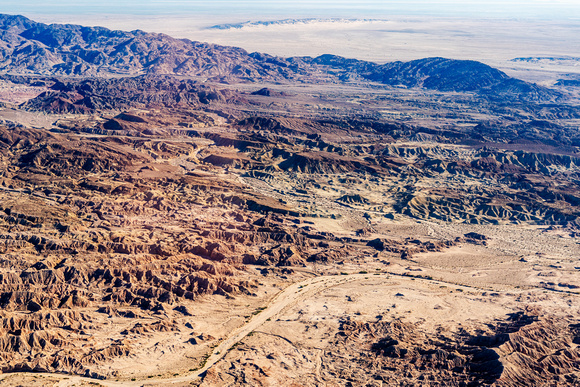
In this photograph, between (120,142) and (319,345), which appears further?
(120,142)

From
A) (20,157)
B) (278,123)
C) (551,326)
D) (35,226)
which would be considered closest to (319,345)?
(551,326)

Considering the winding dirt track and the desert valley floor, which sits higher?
the desert valley floor

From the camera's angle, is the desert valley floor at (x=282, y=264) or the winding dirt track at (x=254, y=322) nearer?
the winding dirt track at (x=254, y=322)

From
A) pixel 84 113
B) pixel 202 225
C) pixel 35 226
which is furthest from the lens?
pixel 84 113

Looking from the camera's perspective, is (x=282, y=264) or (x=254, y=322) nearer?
(x=254, y=322)

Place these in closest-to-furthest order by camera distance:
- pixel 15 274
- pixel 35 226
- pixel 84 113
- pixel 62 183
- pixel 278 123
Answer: pixel 15 274, pixel 35 226, pixel 62 183, pixel 278 123, pixel 84 113

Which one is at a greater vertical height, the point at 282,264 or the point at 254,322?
the point at 282,264

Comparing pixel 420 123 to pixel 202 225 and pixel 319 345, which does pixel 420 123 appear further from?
pixel 319 345

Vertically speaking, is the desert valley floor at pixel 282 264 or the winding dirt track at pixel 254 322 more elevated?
the desert valley floor at pixel 282 264
